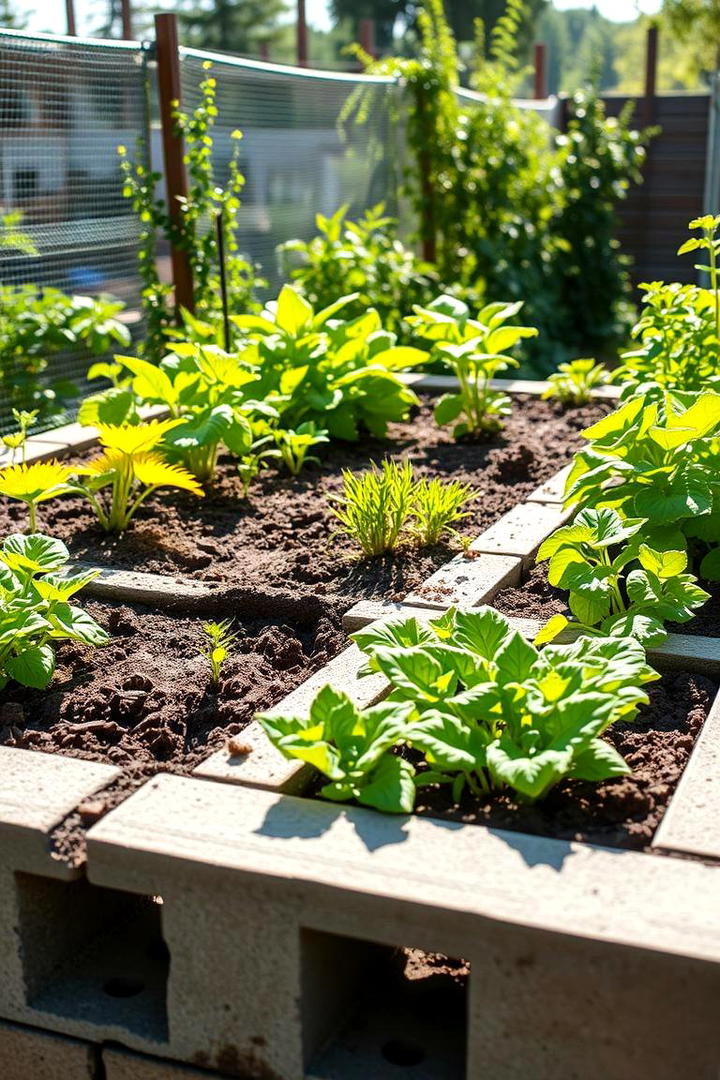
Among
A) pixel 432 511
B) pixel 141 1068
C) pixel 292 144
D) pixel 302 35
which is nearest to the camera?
pixel 141 1068

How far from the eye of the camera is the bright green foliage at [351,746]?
199 centimetres

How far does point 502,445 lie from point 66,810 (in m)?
2.85

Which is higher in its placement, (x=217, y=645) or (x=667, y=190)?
(x=667, y=190)

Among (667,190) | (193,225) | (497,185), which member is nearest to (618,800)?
(193,225)

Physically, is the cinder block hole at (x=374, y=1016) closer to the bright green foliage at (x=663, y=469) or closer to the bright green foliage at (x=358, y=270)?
the bright green foliage at (x=663, y=469)

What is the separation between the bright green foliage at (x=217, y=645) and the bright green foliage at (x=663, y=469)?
2.96ft

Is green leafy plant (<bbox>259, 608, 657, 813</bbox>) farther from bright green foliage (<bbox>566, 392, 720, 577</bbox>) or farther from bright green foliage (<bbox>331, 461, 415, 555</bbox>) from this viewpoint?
bright green foliage (<bbox>331, 461, 415, 555</bbox>)

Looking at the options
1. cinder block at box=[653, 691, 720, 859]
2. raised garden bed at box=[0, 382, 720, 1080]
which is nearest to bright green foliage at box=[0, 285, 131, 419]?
raised garden bed at box=[0, 382, 720, 1080]

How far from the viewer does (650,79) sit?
1084 cm

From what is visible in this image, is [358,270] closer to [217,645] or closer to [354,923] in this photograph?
[217,645]

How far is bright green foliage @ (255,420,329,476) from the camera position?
4.09 m

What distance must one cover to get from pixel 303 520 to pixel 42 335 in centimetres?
198

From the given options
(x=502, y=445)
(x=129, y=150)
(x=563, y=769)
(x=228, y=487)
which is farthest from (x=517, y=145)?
(x=563, y=769)

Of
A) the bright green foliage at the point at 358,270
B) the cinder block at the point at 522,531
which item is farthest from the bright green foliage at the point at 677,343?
the bright green foliage at the point at 358,270
